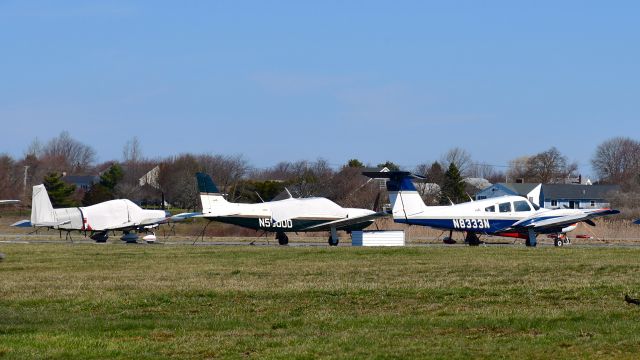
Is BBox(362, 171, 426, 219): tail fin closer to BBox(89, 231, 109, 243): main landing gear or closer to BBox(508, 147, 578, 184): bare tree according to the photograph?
BBox(89, 231, 109, 243): main landing gear

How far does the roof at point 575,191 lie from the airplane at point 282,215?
72284 millimetres

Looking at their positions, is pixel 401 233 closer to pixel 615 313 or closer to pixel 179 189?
pixel 615 313

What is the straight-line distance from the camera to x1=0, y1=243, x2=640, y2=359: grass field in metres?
13.2

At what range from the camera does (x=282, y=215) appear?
4881 centimetres

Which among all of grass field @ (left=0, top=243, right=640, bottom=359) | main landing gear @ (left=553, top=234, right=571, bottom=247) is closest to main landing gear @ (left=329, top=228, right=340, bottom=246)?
main landing gear @ (left=553, top=234, right=571, bottom=247)

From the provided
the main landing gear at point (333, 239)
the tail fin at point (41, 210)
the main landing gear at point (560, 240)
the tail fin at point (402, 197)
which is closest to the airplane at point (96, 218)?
the tail fin at point (41, 210)

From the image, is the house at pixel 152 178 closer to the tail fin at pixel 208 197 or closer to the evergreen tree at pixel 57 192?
the evergreen tree at pixel 57 192

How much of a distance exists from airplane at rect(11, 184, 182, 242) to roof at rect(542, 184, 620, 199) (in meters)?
70.4

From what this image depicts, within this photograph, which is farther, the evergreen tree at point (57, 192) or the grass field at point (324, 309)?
the evergreen tree at point (57, 192)

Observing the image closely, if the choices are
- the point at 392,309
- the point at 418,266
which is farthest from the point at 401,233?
the point at 392,309

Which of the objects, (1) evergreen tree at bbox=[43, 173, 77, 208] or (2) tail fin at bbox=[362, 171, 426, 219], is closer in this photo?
(2) tail fin at bbox=[362, 171, 426, 219]

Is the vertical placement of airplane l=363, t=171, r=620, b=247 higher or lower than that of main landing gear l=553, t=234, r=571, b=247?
higher

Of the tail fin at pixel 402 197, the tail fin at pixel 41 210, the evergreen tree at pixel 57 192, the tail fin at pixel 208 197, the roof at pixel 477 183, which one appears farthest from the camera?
the roof at pixel 477 183

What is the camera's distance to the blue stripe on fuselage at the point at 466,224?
4534 centimetres
